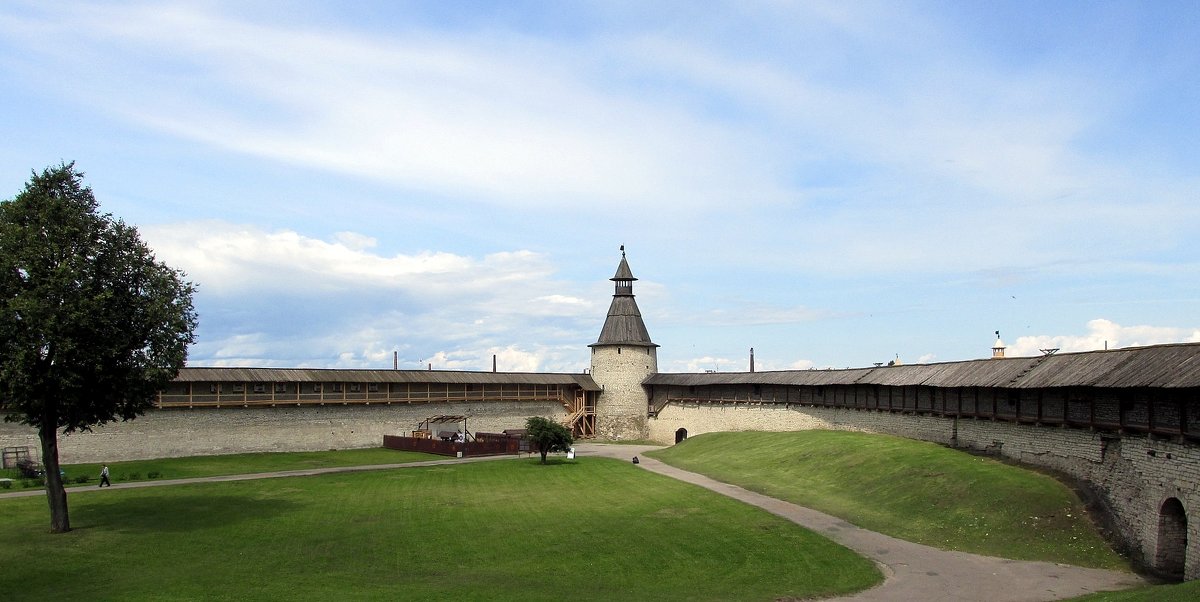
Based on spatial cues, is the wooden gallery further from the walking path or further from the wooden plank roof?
the walking path

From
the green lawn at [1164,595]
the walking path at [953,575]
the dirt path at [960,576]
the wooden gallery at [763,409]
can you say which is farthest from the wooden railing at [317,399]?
the green lawn at [1164,595]

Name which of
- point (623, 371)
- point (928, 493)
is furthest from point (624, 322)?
point (928, 493)

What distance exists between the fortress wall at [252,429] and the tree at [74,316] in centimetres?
1945

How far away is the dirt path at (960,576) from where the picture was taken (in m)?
21.0

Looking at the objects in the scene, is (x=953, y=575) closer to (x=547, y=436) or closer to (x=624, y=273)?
(x=547, y=436)

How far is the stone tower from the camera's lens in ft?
224

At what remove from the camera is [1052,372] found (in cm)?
3119

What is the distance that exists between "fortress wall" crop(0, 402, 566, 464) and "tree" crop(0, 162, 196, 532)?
19.4m

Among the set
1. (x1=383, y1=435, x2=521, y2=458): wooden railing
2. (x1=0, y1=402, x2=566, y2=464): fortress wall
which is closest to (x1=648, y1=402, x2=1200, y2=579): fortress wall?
(x1=383, y1=435, x2=521, y2=458): wooden railing

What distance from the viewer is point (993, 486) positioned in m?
29.6

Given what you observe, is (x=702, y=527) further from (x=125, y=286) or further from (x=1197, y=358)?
(x=125, y=286)

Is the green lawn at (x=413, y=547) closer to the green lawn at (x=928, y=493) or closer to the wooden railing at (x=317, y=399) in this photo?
the green lawn at (x=928, y=493)

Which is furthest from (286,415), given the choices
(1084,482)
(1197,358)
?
(1197,358)

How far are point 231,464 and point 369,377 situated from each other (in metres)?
12.8
